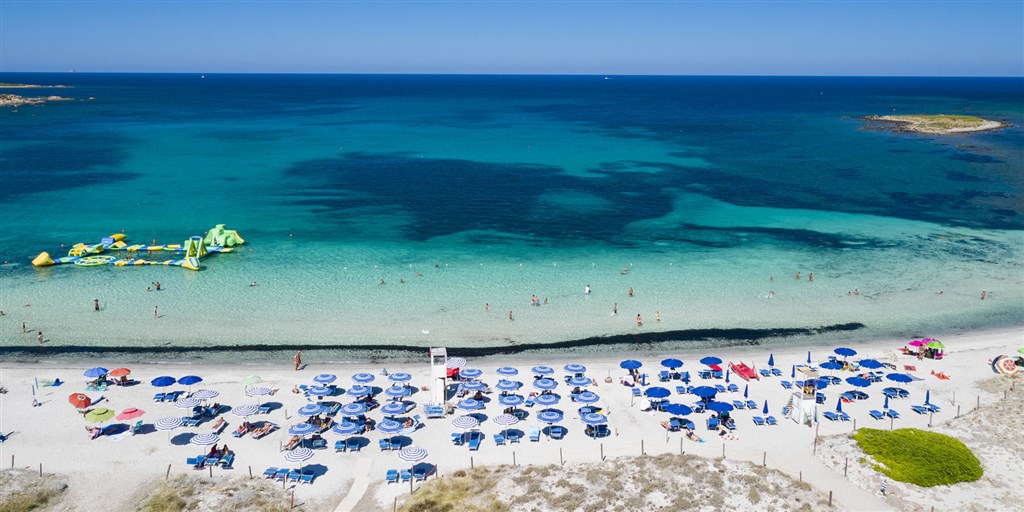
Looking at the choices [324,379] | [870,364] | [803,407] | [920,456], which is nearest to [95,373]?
[324,379]

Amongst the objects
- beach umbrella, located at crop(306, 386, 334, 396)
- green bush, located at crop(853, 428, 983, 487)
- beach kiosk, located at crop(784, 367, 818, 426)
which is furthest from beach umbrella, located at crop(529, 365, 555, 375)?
green bush, located at crop(853, 428, 983, 487)

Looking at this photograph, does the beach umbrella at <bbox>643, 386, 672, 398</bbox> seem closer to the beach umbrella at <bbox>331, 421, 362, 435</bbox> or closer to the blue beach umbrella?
the beach umbrella at <bbox>331, 421, 362, 435</bbox>

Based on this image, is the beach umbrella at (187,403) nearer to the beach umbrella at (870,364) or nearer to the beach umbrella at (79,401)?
the beach umbrella at (79,401)

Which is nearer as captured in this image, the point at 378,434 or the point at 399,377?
the point at 378,434

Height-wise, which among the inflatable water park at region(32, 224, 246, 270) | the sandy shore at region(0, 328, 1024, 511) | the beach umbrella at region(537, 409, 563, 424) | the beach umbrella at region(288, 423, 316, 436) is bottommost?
the sandy shore at region(0, 328, 1024, 511)

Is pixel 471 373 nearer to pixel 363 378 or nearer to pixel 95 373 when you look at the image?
pixel 363 378

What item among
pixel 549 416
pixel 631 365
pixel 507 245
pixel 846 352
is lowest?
pixel 549 416
